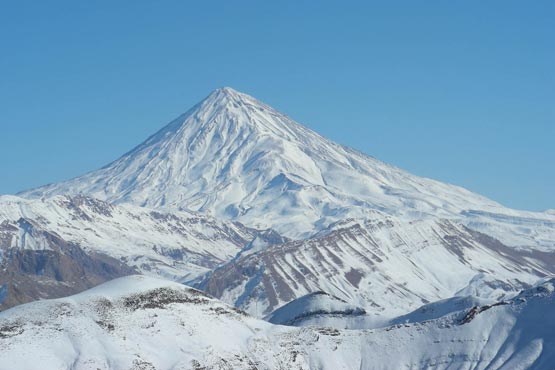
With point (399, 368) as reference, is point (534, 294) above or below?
above

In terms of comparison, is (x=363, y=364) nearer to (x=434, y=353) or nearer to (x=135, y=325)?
(x=434, y=353)

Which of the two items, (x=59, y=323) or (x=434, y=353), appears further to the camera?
(x=434, y=353)

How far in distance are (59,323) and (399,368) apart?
4808 centimetres

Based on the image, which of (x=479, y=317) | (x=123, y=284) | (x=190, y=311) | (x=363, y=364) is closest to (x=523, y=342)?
(x=479, y=317)

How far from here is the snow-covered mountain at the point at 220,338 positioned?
14800 cm

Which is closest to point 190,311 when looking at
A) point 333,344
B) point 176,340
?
point 176,340

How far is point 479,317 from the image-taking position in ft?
568

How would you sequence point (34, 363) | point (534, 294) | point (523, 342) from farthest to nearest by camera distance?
point (534, 294)
point (523, 342)
point (34, 363)

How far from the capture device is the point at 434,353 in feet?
549

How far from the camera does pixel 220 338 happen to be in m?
159

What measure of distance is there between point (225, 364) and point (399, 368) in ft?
90.3

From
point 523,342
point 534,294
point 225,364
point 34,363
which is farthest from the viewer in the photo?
point 534,294

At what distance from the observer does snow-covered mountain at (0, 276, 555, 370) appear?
148 metres

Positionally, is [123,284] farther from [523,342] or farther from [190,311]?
[523,342]
